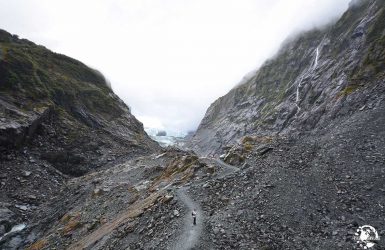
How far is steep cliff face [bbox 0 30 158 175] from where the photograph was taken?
75688mm

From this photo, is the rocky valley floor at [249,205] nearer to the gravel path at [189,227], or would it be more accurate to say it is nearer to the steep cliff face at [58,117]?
the gravel path at [189,227]

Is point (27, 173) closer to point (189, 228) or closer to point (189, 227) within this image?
point (189, 227)


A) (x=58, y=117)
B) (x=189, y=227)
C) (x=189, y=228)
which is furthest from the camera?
(x=58, y=117)

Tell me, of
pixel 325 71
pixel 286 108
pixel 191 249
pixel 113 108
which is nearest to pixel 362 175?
pixel 191 249

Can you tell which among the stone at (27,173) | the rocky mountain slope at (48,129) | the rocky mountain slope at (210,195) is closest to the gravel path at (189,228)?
the rocky mountain slope at (210,195)

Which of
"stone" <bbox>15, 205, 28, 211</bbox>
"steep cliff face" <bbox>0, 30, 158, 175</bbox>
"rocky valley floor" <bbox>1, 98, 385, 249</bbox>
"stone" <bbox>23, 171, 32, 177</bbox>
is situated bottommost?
"rocky valley floor" <bbox>1, 98, 385, 249</bbox>

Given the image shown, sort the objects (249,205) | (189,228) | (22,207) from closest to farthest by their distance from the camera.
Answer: (189,228)
(249,205)
(22,207)

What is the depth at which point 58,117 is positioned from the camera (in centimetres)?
9206

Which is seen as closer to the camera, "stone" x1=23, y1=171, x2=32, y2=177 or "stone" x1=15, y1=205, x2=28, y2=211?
"stone" x1=15, y1=205, x2=28, y2=211

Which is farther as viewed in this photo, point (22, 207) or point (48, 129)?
point (48, 129)

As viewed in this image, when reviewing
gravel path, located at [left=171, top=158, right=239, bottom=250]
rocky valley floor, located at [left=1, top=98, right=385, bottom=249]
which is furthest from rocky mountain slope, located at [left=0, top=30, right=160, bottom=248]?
gravel path, located at [left=171, top=158, right=239, bottom=250]

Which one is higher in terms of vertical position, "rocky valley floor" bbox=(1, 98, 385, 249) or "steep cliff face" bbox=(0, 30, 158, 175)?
"steep cliff face" bbox=(0, 30, 158, 175)

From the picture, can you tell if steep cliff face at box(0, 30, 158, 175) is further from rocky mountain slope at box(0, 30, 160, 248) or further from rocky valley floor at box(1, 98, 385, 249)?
rocky valley floor at box(1, 98, 385, 249)

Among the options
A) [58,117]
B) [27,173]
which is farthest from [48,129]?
[27,173]
